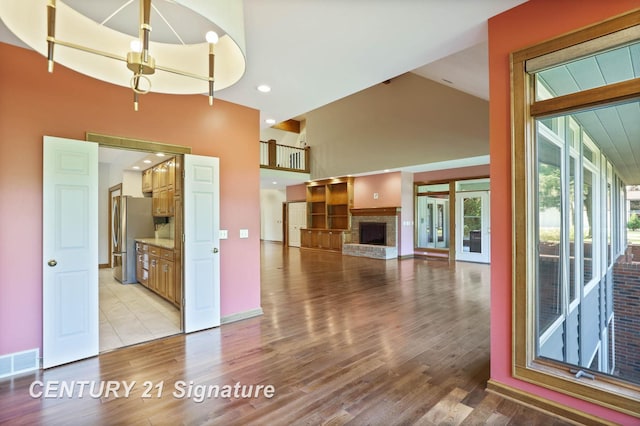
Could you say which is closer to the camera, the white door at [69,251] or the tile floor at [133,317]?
the white door at [69,251]

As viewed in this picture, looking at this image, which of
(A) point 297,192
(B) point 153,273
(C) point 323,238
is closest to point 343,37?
(B) point 153,273

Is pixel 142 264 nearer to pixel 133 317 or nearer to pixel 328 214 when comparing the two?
pixel 133 317

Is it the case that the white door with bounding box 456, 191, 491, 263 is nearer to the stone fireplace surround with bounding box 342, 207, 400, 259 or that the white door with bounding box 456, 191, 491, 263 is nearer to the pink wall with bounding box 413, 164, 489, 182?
the pink wall with bounding box 413, 164, 489, 182

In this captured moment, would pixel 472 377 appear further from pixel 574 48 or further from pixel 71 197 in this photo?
pixel 71 197

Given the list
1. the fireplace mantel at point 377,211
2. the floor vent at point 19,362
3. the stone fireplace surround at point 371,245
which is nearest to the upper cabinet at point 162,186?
the floor vent at point 19,362

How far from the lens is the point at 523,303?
212 cm

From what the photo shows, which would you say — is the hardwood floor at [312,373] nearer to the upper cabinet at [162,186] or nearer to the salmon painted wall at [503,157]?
the salmon painted wall at [503,157]

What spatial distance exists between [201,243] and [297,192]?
30.6 ft

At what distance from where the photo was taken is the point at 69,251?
273 centimetres

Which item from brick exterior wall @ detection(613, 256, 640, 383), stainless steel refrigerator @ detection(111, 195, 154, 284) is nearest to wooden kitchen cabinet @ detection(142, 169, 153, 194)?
stainless steel refrigerator @ detection(111, 195, 154, 284)

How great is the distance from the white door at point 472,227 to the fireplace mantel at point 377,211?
5.68ft

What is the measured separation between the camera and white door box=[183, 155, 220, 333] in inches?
135

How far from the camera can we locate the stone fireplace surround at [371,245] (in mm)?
9201

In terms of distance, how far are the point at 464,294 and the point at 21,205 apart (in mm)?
5605
